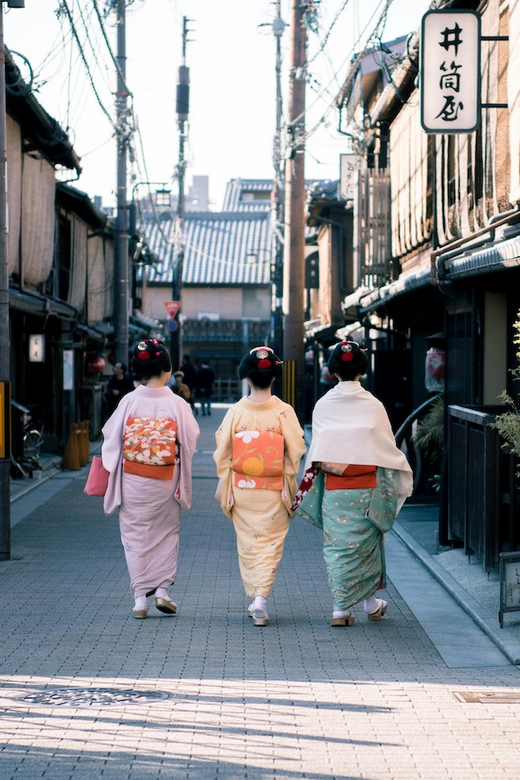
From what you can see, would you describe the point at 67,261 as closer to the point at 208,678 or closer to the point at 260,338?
the point at 208,678

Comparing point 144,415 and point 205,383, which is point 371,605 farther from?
point 205,383

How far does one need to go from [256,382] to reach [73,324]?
13.8 m

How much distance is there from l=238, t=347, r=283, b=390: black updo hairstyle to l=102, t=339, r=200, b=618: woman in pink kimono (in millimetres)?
635

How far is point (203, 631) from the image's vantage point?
7.77m

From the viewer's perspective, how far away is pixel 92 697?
6047 millimetres

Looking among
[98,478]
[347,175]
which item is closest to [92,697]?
[98,478]

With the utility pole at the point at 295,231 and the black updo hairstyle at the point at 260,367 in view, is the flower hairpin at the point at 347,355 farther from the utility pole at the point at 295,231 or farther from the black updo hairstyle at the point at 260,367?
the utility pole at the point at 295,231

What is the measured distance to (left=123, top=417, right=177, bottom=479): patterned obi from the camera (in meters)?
8.42

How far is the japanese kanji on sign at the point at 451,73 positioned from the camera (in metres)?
11.2

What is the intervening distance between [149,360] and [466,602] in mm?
3050

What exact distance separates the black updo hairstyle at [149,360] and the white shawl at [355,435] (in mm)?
1261

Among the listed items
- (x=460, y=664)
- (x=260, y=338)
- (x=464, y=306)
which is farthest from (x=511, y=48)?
(x=260, y=338)

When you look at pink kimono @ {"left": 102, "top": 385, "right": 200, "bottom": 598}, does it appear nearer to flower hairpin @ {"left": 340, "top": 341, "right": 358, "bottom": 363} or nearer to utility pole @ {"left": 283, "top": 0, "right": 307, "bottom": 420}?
flower hairpin @ {"left": 340, "top": 341, "right": 358, "bottom": 363}

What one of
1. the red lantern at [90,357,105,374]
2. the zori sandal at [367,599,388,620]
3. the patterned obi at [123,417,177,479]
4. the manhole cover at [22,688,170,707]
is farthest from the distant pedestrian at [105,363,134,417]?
the manhole cover at [22,688,170,707]
